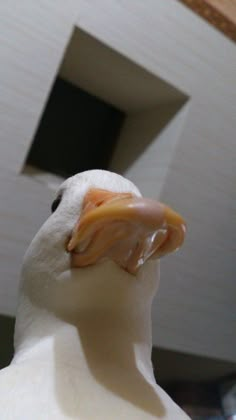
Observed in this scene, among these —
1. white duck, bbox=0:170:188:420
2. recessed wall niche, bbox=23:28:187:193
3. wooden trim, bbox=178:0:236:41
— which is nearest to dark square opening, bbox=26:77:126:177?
recessed wall niche, bbox=23:28:187:193

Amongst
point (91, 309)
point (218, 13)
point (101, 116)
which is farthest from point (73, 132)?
point (91, 309)

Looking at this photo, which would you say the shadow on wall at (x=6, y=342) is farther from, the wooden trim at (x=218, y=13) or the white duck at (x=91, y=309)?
the wooden trim at (x=218, y=13)

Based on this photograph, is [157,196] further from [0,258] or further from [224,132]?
[0,258]

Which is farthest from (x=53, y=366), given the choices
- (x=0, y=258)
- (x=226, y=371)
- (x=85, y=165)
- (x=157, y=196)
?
(x=226, y=371)

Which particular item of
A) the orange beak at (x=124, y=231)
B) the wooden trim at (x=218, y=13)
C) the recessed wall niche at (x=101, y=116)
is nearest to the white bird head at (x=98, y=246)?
the orange beak at (x=124, y=231)

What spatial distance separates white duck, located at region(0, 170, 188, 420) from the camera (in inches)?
16.0

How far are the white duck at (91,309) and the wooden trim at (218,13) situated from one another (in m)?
0.59

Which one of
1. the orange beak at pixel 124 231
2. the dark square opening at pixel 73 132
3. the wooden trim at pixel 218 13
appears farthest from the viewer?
the dark square opening at pixel 73 132

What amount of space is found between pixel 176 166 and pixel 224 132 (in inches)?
5.6

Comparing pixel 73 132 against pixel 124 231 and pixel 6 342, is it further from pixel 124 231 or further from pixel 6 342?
pixel 124 231

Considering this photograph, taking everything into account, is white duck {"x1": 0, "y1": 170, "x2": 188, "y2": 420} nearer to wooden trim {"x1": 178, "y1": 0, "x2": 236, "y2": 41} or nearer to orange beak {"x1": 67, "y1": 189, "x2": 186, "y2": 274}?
orange beak {"x1": 67, "y1": 189, "x2": 186, "y2": 274}

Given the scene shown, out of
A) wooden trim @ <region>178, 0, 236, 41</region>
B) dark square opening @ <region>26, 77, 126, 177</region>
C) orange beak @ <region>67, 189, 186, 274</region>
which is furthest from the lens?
dark square opening @ <region>26, 77, 126, 177</region>

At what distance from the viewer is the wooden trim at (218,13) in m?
0.97

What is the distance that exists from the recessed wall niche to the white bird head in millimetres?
453
